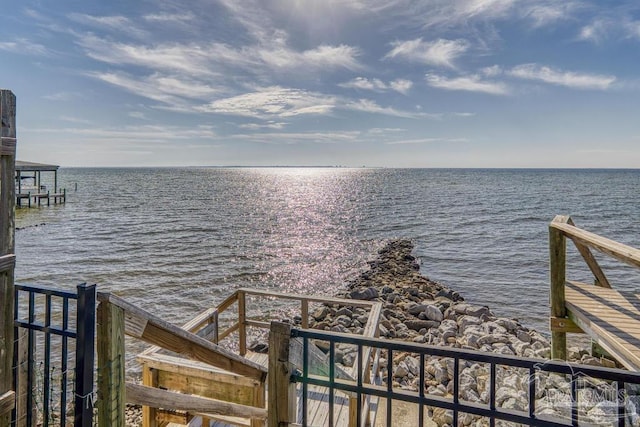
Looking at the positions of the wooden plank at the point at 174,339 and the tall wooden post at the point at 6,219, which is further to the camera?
the tall wooden post at the point at 6,219

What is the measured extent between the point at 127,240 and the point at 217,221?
927 cm

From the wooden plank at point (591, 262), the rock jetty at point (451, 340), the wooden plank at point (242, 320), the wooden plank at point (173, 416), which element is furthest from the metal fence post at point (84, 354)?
the wooden plank at point (591, 262)

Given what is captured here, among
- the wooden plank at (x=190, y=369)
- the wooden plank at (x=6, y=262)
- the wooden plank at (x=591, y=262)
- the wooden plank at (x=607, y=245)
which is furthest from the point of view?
the wooden plank at (x=591, y=262)

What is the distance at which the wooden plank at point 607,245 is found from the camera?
4.19 meters

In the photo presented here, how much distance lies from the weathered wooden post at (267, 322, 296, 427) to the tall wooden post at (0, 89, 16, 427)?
1.65 m

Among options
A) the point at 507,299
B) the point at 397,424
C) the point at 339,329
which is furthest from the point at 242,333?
the point at 507,299

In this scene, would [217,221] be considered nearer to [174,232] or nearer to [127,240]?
[174,232]

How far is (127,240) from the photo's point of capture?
20797 millimetres

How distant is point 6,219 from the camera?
2363 millimetres

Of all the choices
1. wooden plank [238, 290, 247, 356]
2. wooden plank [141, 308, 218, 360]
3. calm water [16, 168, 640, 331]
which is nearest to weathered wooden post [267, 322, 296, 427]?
wooden plank [141, 308, 218, 360]

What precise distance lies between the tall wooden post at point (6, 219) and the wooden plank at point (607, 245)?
5.32 metres

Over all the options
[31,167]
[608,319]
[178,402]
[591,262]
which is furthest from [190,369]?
[31,167]

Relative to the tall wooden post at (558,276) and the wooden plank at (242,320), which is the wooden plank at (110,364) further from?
the tall wooden post at (558,276)

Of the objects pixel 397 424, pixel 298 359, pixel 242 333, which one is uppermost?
pixel 298 359
